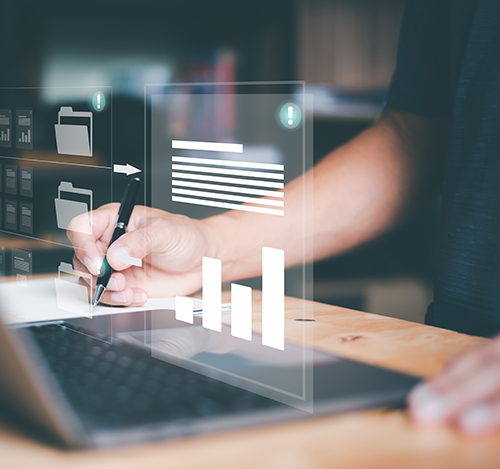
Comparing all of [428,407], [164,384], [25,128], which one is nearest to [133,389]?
[164,384]

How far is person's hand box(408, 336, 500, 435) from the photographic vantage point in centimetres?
23

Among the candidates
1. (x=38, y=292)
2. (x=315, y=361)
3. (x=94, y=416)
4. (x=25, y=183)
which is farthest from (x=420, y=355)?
(x=25, y=183)

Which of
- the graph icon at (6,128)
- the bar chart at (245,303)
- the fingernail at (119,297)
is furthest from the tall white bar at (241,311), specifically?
the graph icon at (6,128)

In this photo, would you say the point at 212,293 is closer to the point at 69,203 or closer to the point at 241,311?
the point at 241,311

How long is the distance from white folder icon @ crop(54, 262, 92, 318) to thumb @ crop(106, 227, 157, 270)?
0.04 m

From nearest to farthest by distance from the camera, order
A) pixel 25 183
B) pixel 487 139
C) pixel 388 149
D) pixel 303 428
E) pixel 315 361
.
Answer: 1. pixel 303 428
2. pixel 315 361
3. pixel 487 139
4. pixel 388 149
5. pixel 25 183

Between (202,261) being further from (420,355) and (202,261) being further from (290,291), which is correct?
(420,355)

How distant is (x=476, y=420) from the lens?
0.23 meters

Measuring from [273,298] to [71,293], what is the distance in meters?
0.20

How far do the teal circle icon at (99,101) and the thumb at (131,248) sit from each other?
0.91 ft

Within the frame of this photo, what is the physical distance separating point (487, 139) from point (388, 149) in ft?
0.46

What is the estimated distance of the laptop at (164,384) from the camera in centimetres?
23

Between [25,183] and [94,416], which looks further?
[25,183]

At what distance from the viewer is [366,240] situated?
66 centimetres
